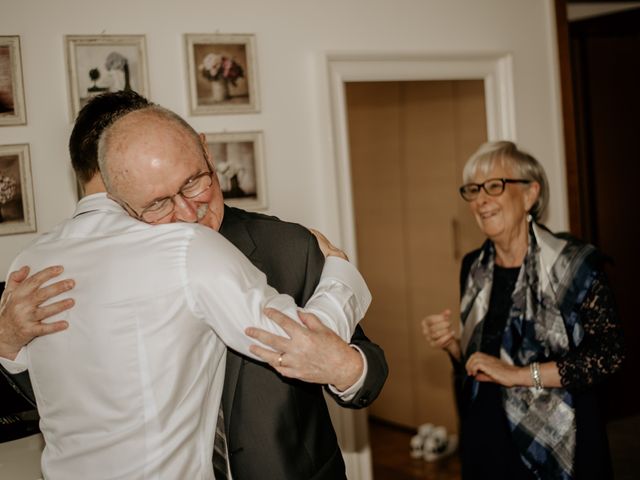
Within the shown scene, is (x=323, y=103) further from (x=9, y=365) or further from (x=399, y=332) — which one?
(x=399, y=332)

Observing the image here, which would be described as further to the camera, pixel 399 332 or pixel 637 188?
pixel 399 332

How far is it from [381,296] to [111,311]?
3.54m

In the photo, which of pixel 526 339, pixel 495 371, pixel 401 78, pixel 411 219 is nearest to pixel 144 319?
pixel 495 371

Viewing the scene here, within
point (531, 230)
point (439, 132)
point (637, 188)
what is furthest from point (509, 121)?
point (637, 188)

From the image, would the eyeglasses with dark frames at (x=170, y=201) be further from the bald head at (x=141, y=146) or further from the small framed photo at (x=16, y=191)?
the small framed photo at (x=16, y=191)

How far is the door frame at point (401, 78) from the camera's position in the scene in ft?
9.85

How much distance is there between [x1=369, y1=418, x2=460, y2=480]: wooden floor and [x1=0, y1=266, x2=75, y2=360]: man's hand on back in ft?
9.29

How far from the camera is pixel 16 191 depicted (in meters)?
2.49

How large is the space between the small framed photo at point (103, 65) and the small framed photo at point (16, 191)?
248mm

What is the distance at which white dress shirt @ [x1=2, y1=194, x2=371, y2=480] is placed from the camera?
129 cm

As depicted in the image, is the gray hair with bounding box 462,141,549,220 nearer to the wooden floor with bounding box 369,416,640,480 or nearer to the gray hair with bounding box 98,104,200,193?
the gray hair with bounding box 98,104,200,193

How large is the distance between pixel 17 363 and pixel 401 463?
2.98 meters

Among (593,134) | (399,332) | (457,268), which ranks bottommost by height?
(399,332)

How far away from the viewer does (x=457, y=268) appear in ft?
13.9
